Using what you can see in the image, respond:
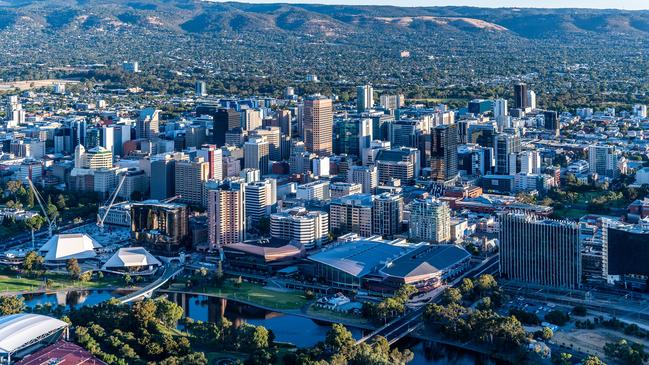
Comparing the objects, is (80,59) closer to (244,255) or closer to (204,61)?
(204,61)

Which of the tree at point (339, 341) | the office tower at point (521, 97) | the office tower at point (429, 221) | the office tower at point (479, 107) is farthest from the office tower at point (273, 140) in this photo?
the tree at point (339, 341)

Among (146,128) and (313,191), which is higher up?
(146,128)

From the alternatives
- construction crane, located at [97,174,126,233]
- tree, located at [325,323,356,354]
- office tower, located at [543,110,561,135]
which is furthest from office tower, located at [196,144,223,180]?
office tower, located at [543,110,561,135]

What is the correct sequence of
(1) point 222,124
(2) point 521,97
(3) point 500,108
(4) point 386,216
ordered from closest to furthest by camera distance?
(4) point 386,216 → (1) point 222,124 → (3) point 500,108 → (2) point 521,97

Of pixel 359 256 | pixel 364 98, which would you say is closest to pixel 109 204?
pixel 359 256

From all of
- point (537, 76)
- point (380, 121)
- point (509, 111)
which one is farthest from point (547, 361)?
point (537, 76)

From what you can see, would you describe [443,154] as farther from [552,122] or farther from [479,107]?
[479,107]

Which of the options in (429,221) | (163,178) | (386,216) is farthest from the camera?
(163,178)
